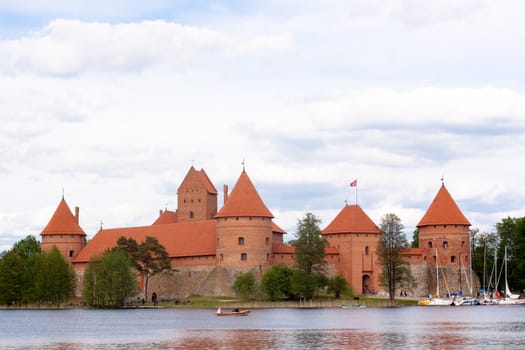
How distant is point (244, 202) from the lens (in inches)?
2800

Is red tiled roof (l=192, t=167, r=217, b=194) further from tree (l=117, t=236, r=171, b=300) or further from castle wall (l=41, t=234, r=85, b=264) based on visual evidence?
tree (l=117, t=236, r=171, b=300)

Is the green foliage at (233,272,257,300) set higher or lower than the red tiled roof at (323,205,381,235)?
lower

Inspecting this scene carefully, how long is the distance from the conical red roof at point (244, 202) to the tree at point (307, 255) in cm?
786

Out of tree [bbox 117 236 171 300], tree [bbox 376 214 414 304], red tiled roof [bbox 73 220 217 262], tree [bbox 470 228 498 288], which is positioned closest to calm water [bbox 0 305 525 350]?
tree [bbox 376 214 414 304]

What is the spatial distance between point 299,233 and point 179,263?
15.0 m

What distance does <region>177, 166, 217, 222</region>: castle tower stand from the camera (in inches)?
3386

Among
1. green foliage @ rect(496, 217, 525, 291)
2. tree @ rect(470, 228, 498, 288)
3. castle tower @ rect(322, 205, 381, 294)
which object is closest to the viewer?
castle tower @ rect(322, 205, 381, 294)

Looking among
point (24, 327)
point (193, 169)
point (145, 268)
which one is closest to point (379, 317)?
point (24, 327)

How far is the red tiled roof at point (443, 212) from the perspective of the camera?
243 feet

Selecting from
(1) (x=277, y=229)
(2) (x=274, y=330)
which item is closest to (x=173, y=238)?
(1) (x=277, y=229)

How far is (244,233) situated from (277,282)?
764 centimetres

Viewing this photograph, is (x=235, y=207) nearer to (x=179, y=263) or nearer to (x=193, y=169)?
(x=179, y=263)

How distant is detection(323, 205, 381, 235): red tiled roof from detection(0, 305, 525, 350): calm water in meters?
13.9

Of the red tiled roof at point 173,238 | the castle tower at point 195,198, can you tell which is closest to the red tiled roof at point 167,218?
the castle tower at point 195,198
